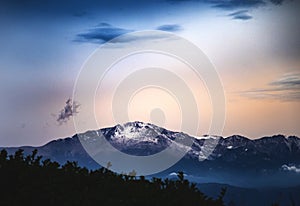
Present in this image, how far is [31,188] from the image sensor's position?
1361 centimetres

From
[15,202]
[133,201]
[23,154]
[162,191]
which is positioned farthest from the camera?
[23,154]

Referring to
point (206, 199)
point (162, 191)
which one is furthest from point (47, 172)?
point (206, 199)

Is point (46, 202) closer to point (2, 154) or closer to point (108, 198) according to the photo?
point (108, 198)

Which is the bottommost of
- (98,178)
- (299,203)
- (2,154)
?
(299,203)

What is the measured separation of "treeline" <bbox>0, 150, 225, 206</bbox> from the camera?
13.4 m

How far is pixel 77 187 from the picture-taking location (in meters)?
14.6

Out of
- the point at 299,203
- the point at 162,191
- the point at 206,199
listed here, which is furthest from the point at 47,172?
the point at 299,203

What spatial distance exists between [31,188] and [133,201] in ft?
10.7

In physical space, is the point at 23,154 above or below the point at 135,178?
above

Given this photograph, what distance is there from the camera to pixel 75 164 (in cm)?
1655

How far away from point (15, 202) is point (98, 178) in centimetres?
341

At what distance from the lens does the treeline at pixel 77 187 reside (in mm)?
13367

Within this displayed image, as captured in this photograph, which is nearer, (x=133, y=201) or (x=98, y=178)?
(x=133, y=201)

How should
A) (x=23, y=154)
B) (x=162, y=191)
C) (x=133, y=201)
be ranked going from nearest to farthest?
(x=133, y=201) < (x=162, y=191) < (x=23, y=154)
